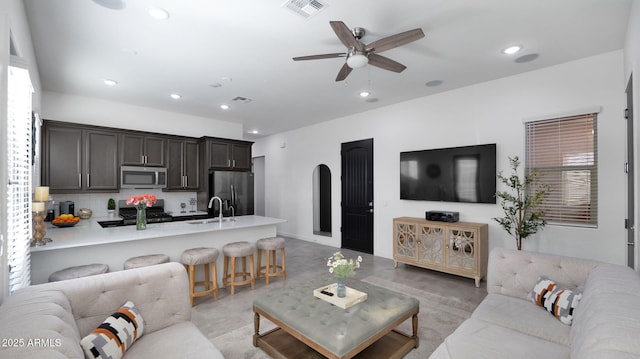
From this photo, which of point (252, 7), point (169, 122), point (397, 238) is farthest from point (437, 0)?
point (169, 122)

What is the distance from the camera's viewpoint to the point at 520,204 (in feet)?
12.3

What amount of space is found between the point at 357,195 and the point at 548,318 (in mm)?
4210

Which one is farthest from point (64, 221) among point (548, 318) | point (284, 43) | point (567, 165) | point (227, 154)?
point (567, 165)

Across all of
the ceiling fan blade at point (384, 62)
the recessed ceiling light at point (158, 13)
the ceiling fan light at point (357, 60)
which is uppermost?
the recessed ceiling light at point (158, 13)

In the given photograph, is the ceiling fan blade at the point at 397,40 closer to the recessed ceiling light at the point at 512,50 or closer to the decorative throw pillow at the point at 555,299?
the recessed ceiling light at the point at 512,50

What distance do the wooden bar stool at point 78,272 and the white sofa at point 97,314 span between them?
3.69ft

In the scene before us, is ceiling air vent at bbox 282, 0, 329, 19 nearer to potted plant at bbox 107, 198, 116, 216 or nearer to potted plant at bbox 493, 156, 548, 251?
potted plant at bbox 493, 156, 548, 251

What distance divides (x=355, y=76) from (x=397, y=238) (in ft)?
8.82

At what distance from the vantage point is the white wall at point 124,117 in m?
4.79

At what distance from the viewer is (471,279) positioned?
427 centimetres

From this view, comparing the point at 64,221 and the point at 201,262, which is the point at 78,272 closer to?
the point at 201,262

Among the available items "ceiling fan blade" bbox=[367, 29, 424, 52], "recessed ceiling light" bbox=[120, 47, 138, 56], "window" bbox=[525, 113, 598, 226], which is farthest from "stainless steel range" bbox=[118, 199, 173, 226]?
"window" bbox=[525, 113, 598, 226]

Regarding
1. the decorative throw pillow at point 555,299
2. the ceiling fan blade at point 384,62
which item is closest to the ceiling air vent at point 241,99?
the ceiling fan blade at point 384,62

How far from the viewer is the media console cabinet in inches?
159
